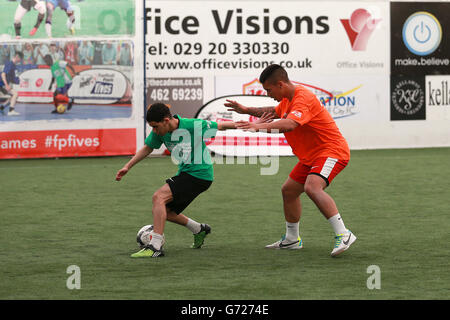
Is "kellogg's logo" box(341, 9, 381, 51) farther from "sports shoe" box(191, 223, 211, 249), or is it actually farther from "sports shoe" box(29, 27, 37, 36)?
"sports shoe" box(191, 223, 211, 249)

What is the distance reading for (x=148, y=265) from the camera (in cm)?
731

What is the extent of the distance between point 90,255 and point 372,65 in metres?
12.1

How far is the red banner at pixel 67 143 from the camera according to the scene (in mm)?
16969

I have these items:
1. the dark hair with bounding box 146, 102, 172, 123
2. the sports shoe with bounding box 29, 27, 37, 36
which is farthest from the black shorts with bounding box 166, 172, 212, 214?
the sports shoe with bounding box 29, 27, 37, 36

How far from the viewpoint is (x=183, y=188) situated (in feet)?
26.1

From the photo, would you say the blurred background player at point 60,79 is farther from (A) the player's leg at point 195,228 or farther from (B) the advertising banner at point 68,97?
(A) the player's leg at point 195,228

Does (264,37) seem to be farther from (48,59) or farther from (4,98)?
(4,98)

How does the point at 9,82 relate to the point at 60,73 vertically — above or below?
below

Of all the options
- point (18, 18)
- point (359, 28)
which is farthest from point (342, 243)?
point (359, 28)

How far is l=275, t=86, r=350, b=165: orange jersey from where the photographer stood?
769 cm

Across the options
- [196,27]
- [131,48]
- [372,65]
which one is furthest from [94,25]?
[372,65]

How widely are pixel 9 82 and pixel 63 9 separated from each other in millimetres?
1777

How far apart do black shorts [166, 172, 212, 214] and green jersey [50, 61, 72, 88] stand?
379 inches

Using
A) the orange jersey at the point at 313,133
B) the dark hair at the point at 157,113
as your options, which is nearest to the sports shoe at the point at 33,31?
the dark hair at the point at 157,113
